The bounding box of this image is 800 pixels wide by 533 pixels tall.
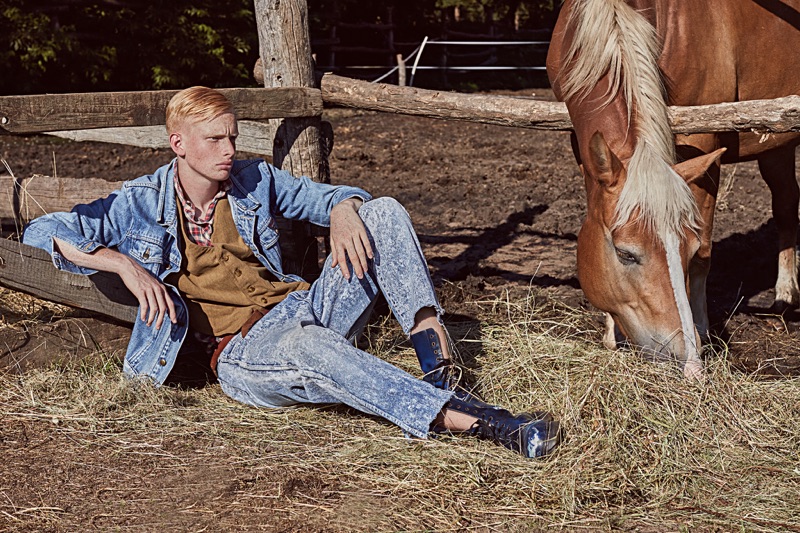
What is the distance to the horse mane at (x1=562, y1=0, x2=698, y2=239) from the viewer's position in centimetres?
303

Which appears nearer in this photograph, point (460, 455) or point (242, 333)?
point (460, 455)

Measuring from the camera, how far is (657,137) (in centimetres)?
324

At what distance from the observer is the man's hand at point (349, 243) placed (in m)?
3.06

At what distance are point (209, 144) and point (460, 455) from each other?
142cm

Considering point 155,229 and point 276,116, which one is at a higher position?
point 276,116

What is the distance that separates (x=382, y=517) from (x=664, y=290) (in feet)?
4.29

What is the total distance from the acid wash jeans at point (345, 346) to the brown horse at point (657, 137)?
0.71 metres

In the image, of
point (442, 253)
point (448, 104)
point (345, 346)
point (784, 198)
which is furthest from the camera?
point (442, 253)

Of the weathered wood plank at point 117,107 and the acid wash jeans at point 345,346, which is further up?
the weathered wood plank at point 117,107

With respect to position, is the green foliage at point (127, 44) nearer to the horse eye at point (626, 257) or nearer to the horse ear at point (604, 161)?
the horse ear at point (604, 161)

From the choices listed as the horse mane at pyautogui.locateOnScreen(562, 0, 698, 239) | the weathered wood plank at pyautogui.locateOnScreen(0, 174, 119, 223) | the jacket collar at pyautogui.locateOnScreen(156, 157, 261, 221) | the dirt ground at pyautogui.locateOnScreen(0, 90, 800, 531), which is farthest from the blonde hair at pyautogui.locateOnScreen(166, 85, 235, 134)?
the horse mane at pyautogui.locateOnScreen(562, 0, 698, 239)

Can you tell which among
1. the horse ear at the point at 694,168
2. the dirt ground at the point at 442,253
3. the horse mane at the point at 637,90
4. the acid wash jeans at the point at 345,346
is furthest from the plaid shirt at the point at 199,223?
the horse ear at the point at 694,168

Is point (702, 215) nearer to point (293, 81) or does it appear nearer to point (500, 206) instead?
point (293, 81)

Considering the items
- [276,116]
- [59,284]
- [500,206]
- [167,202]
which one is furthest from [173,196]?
[500,206]
